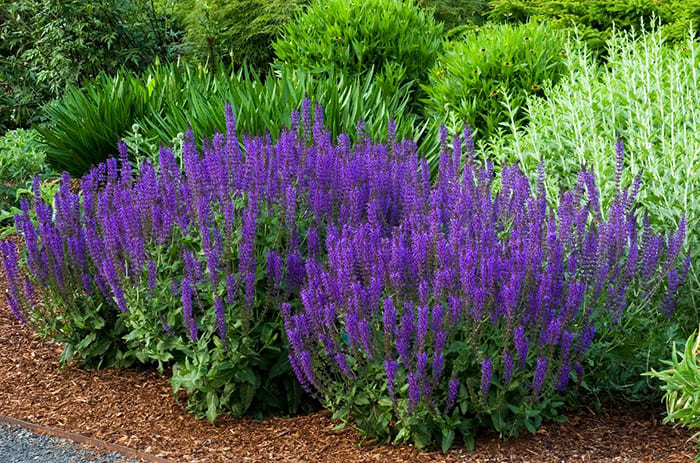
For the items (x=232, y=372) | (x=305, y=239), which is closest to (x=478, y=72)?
(x=305, y=239)

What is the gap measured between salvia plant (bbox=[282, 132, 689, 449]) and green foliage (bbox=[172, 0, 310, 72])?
322 inches

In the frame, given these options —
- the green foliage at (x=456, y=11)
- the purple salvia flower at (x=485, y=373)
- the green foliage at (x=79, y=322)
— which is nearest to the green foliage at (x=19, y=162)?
the green foliage at (x=79, y=322)

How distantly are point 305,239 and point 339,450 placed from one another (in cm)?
Result: 97

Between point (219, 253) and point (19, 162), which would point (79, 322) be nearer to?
point (219, 253)

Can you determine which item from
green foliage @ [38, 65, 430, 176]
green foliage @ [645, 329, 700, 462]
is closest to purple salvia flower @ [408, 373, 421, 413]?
green foliage @ [645, 329, 700, 462]

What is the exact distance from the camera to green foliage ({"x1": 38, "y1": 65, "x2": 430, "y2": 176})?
606cm

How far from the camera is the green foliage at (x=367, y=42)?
7.84 m

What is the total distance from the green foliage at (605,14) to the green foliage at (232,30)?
3380 mm

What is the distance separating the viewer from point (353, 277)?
10.8ft

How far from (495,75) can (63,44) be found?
596 centimetres

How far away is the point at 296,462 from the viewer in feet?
11.8

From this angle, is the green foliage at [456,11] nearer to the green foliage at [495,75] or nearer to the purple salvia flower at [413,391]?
the green foliage at [495,75]

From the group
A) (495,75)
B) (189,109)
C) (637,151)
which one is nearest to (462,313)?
(637,151)

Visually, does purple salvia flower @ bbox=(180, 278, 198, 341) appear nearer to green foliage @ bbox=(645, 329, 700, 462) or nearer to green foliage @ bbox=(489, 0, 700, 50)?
green foliage @ bbox=(645, 329, 700, 462)
